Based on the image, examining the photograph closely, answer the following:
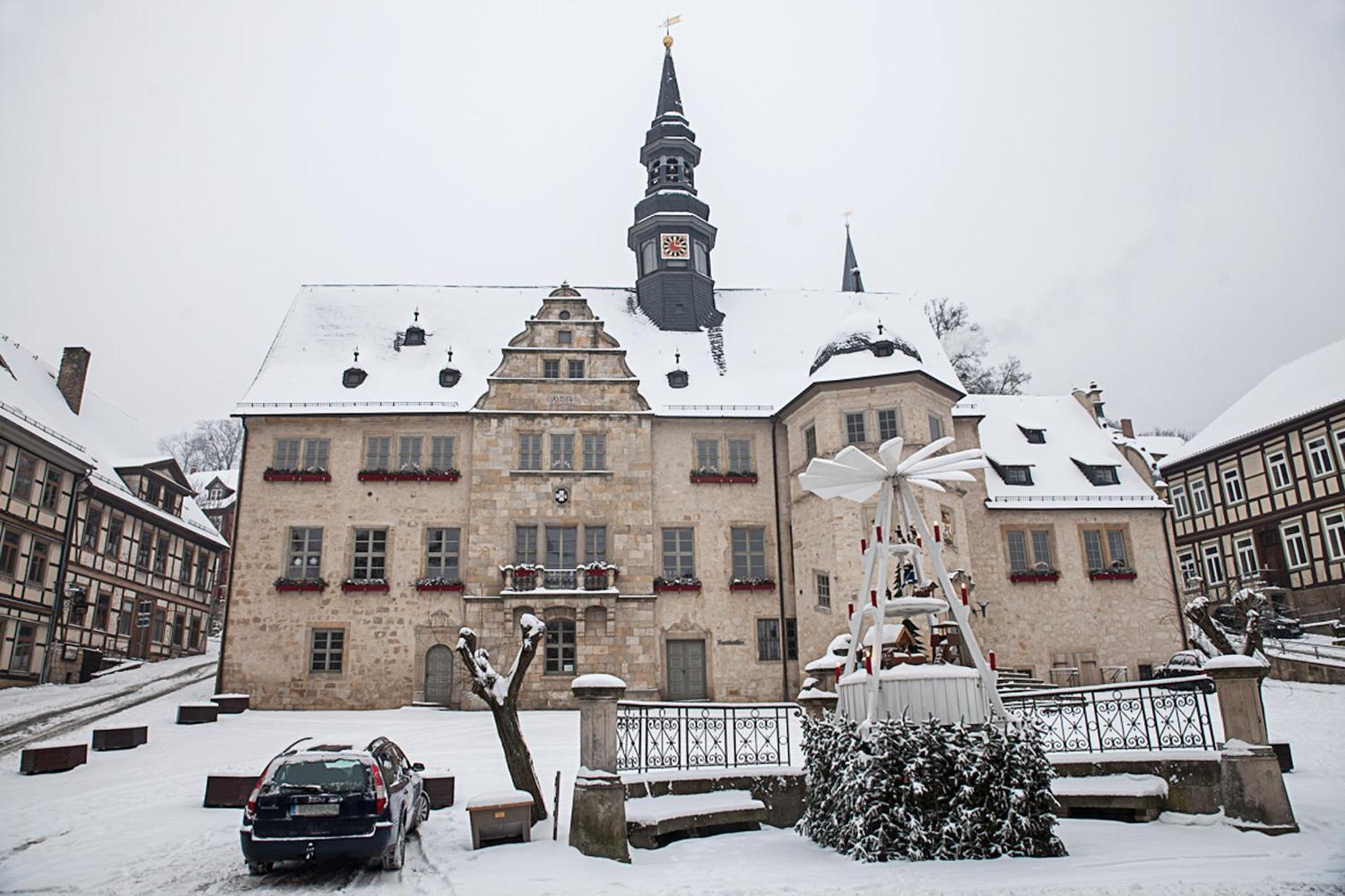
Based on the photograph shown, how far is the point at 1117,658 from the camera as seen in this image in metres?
28.3

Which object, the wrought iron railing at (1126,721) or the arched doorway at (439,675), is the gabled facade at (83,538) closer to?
the arched doorway at (439,675)

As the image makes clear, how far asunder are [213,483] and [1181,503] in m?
53.7

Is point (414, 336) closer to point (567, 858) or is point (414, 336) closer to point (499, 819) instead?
point (499, 819)

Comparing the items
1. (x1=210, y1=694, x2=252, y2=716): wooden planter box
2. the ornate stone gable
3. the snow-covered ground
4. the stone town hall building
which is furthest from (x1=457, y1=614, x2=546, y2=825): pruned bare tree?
the ornate stone gable

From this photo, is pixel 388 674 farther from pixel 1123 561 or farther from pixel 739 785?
pixel 1123 561

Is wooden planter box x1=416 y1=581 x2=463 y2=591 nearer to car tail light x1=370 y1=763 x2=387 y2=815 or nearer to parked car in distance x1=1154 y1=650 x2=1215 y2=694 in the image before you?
car tail light x1=370 y1=763 x2=387 y2=815

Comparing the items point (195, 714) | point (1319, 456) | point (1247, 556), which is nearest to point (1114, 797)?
point (195, 714)

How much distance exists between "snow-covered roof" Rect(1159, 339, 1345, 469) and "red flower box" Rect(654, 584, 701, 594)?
23.2 m

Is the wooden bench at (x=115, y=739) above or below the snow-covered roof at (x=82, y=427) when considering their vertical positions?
below

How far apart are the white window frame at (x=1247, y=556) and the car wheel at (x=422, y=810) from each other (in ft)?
115

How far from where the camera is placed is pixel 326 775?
34.0 ft

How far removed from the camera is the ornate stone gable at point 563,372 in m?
29.2

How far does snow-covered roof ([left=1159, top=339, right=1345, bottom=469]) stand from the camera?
116ft

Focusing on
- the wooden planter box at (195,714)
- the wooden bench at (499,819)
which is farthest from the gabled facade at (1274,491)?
the wooden planter box at (195,714)
